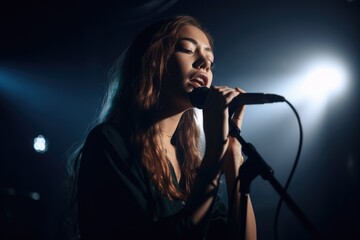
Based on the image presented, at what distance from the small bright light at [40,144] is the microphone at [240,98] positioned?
403cm

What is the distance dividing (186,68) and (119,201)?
0.73 meters

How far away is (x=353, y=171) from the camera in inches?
186

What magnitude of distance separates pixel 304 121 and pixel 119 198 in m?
4.41

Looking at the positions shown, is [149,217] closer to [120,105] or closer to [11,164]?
[120,105]

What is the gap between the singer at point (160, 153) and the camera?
124cm

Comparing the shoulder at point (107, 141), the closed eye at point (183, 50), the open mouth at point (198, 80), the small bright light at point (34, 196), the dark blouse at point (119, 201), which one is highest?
the closed eye at point (183, 50)

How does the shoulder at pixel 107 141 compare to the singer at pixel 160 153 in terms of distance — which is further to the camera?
the shoulder at pixel 107 141

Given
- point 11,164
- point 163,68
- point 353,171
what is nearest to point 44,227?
point 11,164

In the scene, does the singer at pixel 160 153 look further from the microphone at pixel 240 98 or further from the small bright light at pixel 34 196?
the small bright light at pixel 34 196

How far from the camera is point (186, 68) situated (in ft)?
5.47

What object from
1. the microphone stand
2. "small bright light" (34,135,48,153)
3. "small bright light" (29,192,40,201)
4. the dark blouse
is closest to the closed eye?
the dark blouse

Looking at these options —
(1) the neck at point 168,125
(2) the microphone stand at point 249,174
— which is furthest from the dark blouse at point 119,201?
(1) the neck at point 168,125

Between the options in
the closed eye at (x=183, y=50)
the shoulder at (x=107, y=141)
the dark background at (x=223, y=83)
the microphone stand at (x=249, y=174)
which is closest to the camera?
the microphone stand at (x=249, y=174)

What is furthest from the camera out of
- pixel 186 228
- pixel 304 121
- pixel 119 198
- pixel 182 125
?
pixel 304 121
